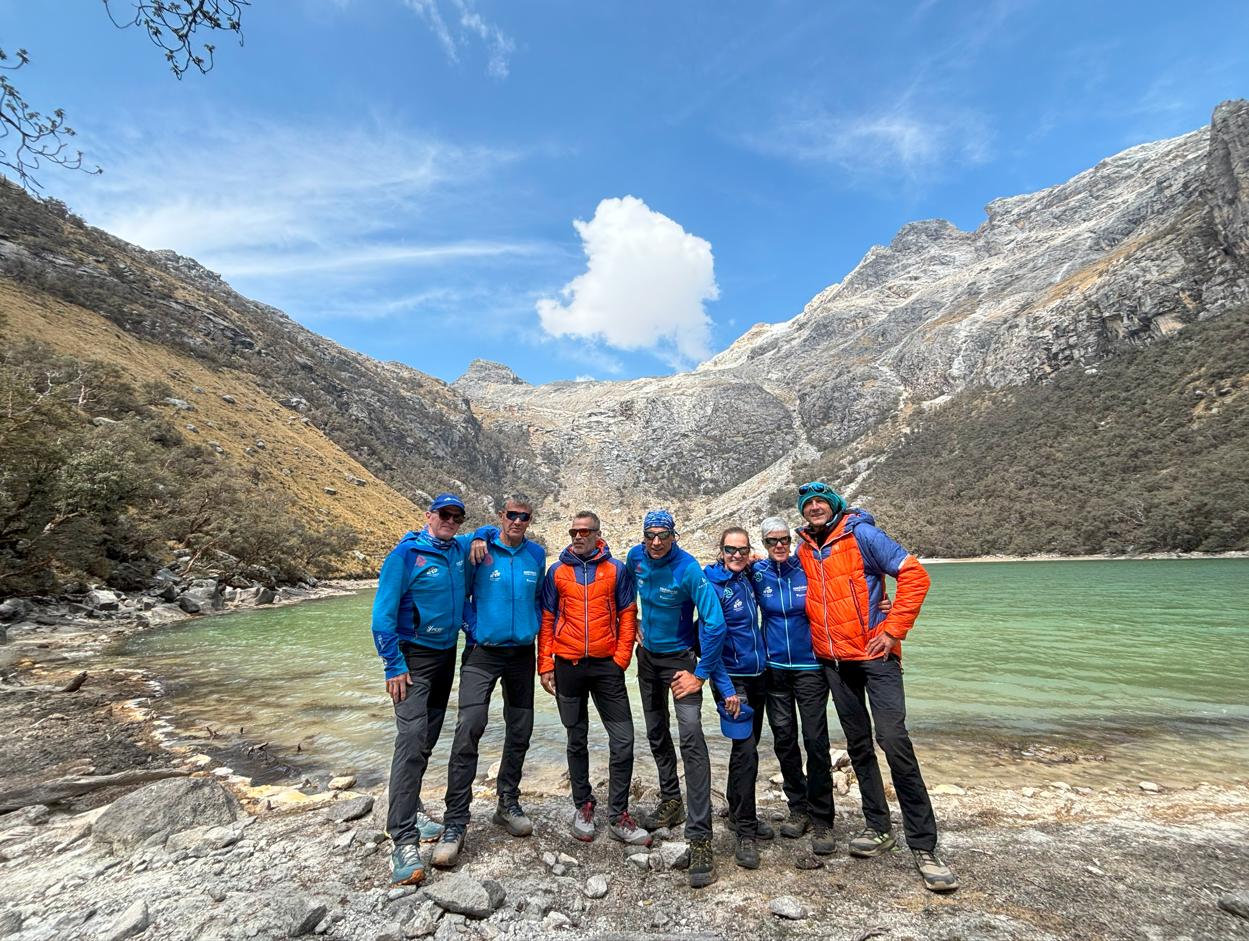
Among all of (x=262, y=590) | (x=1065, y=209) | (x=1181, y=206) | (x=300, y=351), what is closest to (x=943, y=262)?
(x=1065, y=209)

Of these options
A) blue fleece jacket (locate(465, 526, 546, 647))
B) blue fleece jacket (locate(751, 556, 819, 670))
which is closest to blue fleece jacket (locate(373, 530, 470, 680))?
blue fleece jacket (locate(465, 526, 546, 647))

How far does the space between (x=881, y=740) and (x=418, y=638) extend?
3.27 meters

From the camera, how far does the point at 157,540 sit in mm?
21312

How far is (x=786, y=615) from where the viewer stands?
4000 millimetres

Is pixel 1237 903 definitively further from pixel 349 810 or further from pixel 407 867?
pixel 349 810

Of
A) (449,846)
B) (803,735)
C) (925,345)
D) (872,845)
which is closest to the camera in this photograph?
(449,846)

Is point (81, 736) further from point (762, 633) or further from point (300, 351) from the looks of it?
point (300, 351)

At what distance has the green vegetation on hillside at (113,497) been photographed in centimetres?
1355

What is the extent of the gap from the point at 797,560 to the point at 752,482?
380 feet

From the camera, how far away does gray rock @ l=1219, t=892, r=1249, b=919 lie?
8.84ft

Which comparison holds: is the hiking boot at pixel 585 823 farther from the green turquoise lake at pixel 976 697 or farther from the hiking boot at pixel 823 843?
the hiking boot at pixel 823 843

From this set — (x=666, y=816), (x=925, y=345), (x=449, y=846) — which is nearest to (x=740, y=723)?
(x=666, y=816)

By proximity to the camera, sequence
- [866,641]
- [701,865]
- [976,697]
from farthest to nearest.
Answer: [976,697]
[866,641]
[701,865]

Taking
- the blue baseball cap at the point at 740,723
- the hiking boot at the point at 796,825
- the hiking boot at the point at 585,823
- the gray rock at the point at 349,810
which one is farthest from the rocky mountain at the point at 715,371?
the hiking boot at the point at 796,825
